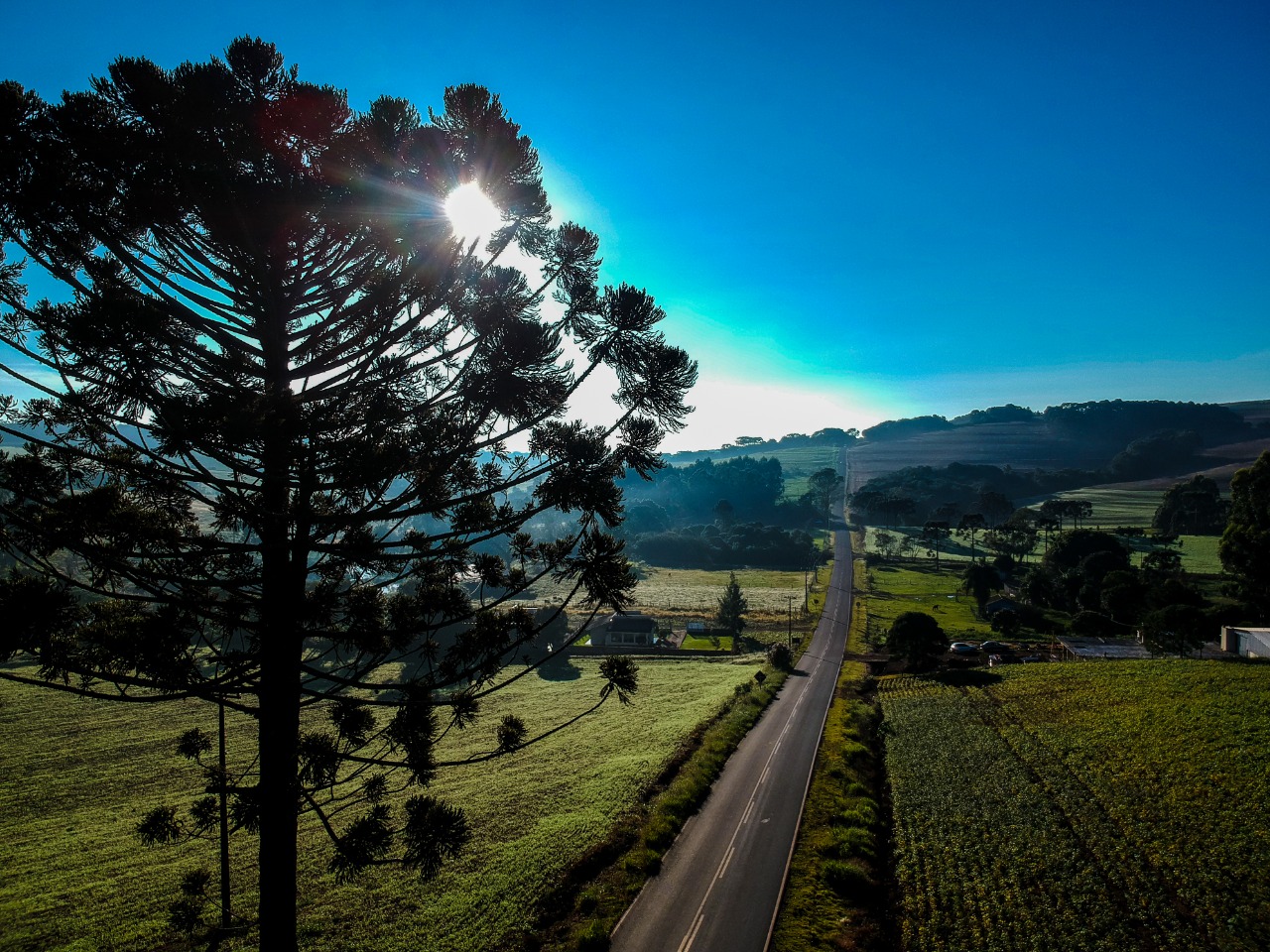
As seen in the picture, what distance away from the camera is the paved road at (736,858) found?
15773mm

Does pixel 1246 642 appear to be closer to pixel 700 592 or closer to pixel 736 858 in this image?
pixel 736 858

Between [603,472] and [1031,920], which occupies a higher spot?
[603,472]

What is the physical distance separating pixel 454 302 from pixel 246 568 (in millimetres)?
4889

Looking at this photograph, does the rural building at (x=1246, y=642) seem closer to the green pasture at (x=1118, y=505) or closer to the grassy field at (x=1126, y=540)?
the grassy field at (x=1126, y=540)

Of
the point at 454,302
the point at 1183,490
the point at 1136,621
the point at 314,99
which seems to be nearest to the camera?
the point at 314,99

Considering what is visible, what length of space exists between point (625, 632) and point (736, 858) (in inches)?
1796

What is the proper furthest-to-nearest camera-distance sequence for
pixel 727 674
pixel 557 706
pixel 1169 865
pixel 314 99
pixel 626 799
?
pixel 727 674 → pixel 557 706 → pixel 626 799 → pixel 1169 865 → pixel 314 99

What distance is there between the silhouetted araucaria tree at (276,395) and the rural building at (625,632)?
185ft

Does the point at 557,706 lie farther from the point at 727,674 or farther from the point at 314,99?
the point at 314,99

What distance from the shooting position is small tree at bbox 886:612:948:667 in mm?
46125

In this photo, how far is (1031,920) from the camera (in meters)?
16.2

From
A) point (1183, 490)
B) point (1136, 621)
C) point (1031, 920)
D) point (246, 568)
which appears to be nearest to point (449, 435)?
point (246, 568)

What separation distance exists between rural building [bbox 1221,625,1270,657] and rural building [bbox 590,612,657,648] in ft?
148

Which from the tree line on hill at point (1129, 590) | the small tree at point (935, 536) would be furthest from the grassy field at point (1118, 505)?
the tree line on hill at point (1129, 590)
